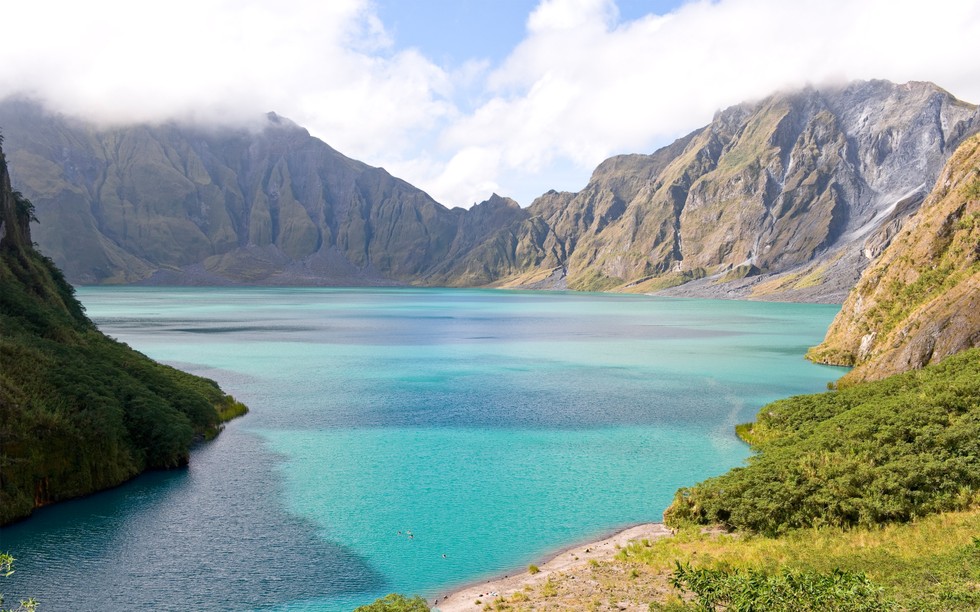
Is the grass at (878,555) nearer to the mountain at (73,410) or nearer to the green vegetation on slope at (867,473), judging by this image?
the green vegetation on slope at (867,473)

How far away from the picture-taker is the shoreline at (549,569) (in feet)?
89.9

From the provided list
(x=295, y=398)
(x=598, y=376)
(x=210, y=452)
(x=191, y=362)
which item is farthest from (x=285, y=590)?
(x=191, y=362)

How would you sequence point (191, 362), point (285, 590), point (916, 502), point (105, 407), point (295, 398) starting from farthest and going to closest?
point (191, 362), point (295, 398), point (105, 407), point (916, 502), point (285, 590)

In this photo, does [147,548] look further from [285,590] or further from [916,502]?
[916,502]

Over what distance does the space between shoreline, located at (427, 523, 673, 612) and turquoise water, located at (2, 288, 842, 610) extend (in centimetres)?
107

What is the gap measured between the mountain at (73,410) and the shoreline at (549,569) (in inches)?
1002

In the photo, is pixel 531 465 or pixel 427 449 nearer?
pixel 531 465

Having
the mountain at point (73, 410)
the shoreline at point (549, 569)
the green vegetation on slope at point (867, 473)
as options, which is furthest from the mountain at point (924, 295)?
the mountain at point (73, 410)

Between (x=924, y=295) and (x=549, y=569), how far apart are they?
220ft

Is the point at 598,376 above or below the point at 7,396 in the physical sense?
below

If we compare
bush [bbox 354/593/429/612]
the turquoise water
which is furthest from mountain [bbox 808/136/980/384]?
bush [bbox 354/593/429/612]

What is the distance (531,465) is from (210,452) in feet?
79.9

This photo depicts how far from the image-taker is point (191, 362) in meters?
96.9

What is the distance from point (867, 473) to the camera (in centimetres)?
3262
